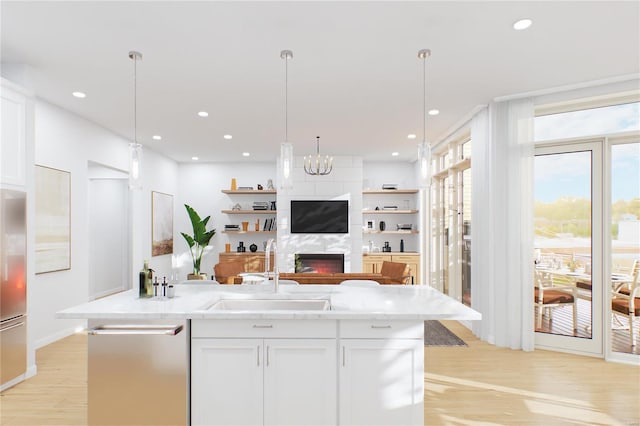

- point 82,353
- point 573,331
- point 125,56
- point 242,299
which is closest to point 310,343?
point 242,299

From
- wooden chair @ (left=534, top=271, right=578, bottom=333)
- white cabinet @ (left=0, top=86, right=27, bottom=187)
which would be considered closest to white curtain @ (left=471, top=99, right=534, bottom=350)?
wooden chair @ (left=534, top=271, right=578, bottom=333)

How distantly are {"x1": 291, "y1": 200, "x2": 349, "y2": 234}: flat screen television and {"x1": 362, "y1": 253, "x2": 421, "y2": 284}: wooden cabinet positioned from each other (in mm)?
786

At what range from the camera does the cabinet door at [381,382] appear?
215 centimetres

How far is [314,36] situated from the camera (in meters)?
2.82

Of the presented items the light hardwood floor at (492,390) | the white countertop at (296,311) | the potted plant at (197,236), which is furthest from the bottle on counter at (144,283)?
the potted plant at (197,236)

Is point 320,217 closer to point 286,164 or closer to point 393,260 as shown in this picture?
point 393,260

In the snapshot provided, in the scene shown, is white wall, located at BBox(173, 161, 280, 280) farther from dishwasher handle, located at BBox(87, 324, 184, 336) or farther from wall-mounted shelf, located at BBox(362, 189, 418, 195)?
dishwasher handle, located at BBox(87, 324, 184, 336)

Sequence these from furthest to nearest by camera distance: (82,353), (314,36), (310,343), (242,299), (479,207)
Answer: (479,207) → (82,353) → (314,36) → (242,299) → (310,343)

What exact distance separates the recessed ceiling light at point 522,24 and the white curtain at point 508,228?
160 centimetres

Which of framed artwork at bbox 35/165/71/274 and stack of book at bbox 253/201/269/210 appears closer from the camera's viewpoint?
framed artwork at bbox 35/165/71/274

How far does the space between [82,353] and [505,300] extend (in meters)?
4.68

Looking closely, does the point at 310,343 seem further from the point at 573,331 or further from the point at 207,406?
the point at 573,331

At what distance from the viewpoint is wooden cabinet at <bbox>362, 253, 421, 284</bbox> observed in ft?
24.6

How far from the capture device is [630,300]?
3.64 metres
